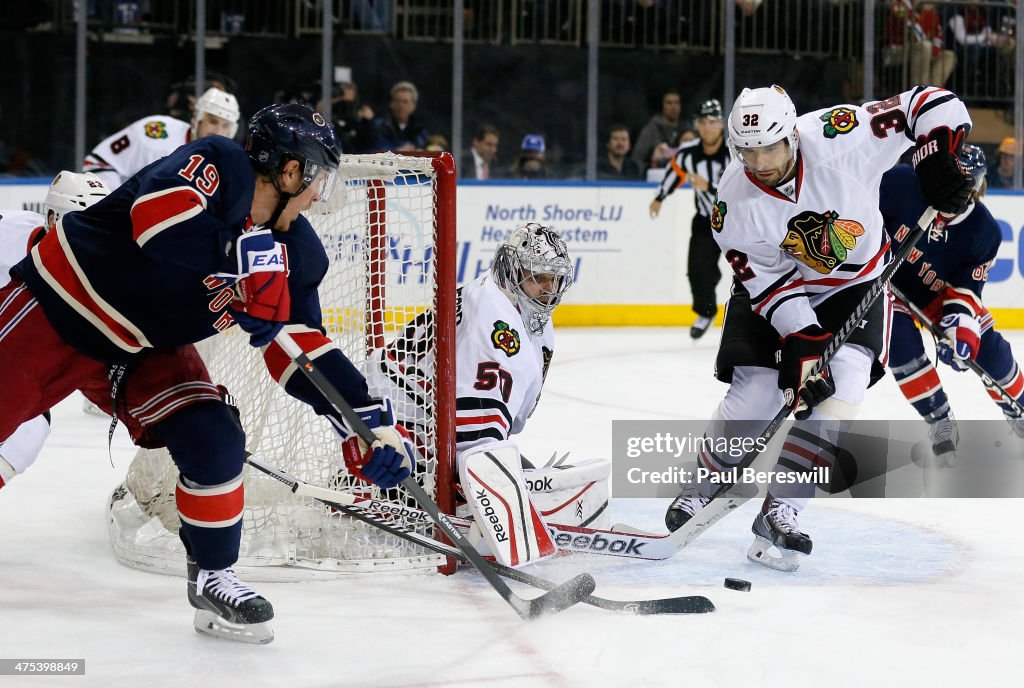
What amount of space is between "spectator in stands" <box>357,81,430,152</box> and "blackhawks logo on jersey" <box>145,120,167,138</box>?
263cm

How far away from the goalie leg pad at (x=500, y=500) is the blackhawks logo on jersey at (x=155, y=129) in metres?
2.73

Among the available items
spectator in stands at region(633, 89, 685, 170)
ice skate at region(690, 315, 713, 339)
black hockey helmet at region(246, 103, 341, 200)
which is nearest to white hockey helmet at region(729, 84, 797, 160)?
black hockey helmet at region(246, 103, 341, 200)

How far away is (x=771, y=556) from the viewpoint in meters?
2.96

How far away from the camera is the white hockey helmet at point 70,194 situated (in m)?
3.41

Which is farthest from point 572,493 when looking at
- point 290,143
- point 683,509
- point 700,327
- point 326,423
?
point 700,327

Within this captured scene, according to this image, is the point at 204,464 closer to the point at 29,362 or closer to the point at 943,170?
the point at 29,362

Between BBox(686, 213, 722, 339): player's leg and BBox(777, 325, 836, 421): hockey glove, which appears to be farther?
BBox(686, 213, 722, 339): player's leg

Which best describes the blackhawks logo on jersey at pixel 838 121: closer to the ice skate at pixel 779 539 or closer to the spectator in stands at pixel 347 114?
the ice skate at pixel 779 539

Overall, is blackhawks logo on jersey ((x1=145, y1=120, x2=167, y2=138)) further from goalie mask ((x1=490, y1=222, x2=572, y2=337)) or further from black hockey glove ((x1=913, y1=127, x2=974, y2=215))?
black hockey glove ((x1=913, y1=127, x2=974, y2=215))

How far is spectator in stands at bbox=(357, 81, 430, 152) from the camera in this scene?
7.70 meters

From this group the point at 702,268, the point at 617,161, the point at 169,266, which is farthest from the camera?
the point at 617,161

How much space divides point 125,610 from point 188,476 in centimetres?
41

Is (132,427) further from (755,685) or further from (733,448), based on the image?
(733,448)

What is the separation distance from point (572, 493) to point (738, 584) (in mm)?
460
